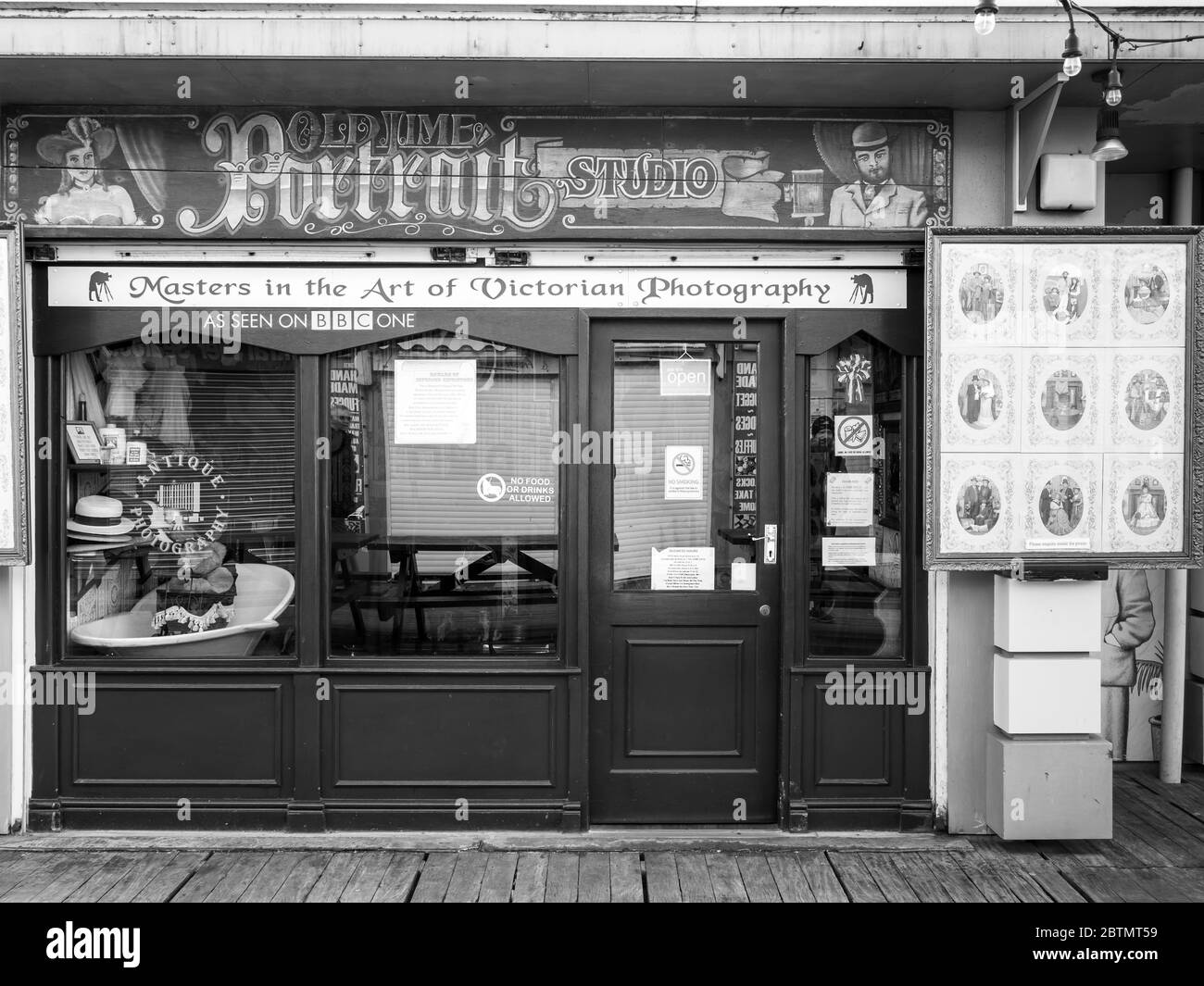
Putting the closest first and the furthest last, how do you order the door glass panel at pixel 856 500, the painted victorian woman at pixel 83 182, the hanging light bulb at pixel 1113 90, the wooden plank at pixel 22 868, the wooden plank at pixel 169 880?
1. the hanging light bulb at pixel 1113 90
2. the wooden plank at pixel 169 880
3. the wooden plank at pixel 22 868
4. the painted victorian woman at pixel 83 182
5. the door glass panel at pixel 856 500

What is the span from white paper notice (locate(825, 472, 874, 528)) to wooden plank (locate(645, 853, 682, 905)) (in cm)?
187

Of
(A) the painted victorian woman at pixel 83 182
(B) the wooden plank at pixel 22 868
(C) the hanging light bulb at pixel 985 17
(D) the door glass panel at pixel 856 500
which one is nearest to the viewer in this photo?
(C) the hanging light bulb at pixel 985 17

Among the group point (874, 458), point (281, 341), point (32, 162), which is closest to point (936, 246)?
point (874, 458)

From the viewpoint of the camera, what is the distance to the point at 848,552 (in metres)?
5.04

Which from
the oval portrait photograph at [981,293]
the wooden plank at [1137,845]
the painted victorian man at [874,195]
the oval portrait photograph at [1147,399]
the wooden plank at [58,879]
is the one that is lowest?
the wooden plank at [1137,845]

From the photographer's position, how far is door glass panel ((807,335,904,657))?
16.4 feet

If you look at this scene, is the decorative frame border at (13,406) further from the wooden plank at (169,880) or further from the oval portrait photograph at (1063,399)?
the oval portrait photograph at (1063,399)

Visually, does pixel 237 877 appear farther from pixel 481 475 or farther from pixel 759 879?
pixel 759 879

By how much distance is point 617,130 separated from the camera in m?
4.83

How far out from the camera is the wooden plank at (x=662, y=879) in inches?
167

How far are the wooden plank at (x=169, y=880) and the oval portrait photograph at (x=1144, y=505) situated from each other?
4.77 metres

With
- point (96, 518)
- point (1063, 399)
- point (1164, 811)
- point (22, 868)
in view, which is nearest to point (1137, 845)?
point (1164, 811)

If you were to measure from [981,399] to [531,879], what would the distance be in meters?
3.11

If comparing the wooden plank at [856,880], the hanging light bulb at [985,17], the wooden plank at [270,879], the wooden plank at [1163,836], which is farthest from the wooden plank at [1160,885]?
the wooden plank at [270,879]
